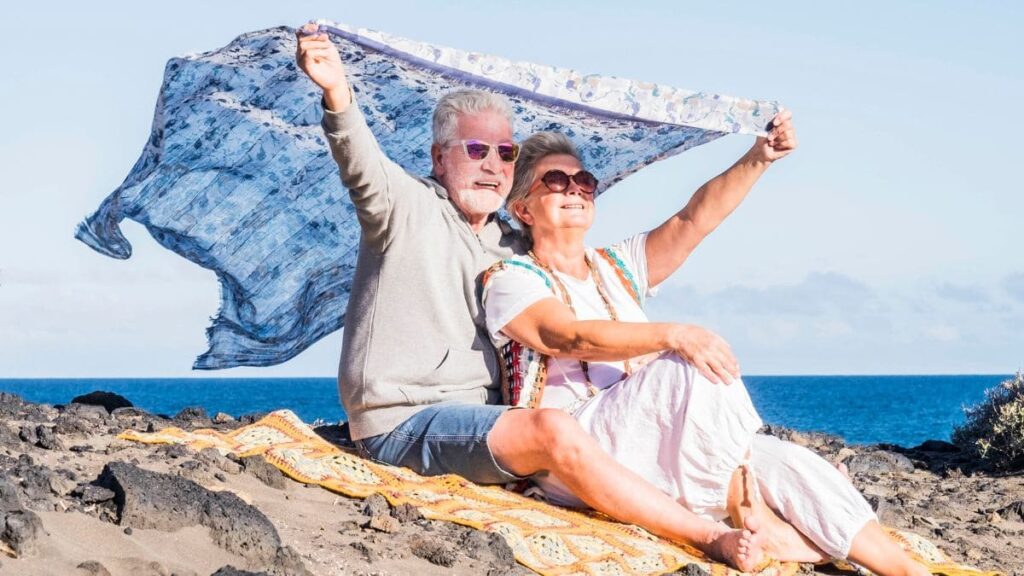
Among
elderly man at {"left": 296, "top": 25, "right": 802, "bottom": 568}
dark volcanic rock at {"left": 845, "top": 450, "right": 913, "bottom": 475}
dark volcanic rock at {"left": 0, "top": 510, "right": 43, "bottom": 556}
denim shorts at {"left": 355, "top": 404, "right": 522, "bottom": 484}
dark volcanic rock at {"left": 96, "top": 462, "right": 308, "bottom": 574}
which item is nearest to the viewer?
dark volcanic rock at {"left": 0, "top": 510, "right": 43, "bottom": 556}

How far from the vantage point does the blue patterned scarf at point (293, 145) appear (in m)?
7.27

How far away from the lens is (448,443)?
20.9ft

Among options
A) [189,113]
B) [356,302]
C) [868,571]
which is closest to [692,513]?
[868,571]

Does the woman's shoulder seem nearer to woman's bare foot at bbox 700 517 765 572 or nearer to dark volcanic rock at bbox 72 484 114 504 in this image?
woman's bare foot at bbox 700 517 765 572

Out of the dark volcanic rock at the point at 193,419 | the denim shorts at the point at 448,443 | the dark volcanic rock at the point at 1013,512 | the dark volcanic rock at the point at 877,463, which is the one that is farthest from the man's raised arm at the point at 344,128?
the dark volcanic rock at the point at 877,463

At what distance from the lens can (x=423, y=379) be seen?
260 inches

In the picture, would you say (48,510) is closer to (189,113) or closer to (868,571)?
(189,113)

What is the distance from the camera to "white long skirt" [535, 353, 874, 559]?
583 centimetres

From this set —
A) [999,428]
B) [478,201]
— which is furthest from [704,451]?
[999,428]

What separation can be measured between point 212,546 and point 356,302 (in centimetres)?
188

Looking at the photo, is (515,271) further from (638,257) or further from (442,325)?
(638,257)

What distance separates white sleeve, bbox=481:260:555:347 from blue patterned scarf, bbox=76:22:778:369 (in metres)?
1.23

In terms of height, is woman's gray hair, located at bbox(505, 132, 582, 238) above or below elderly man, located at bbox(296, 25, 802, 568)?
above

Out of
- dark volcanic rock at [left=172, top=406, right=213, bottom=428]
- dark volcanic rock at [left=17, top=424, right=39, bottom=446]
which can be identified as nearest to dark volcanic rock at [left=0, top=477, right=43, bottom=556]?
dark volcanic rock at [left=17, top=424, right=39, bottom=446]
